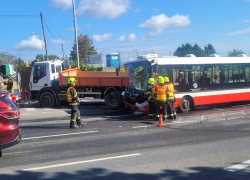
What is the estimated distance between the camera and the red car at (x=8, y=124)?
19.5 ft

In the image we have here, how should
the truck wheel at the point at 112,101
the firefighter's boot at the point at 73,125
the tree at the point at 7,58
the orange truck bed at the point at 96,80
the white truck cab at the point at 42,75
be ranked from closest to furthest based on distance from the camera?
the firefighter's boot at the point at 73,125, the truck wheel at the point at 112,101, the orange truck bed at the point at 96,80, the white truck cab at the point at 42,75, the tree at the point at 7,58

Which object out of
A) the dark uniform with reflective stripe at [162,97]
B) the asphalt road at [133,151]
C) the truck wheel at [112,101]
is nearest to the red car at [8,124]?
the asphalt road at [133,151]

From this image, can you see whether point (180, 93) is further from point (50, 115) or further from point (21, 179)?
point (21, 179)

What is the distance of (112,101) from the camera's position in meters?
15.0

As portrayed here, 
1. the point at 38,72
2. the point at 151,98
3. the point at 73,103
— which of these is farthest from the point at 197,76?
the point at 38,72

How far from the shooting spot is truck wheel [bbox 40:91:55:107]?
1634 cm

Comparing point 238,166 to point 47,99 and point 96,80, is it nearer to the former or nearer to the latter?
point 96,80

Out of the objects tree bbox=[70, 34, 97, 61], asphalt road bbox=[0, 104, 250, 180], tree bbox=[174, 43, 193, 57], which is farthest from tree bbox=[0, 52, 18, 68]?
asphalt road bbox=[0, 104, 250, 180]

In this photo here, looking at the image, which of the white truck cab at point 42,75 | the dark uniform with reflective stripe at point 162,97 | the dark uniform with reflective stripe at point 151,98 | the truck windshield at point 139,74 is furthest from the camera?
the white truck cab at point 42,75

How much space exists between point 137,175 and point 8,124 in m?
3.21

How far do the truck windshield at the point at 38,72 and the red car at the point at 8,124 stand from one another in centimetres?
1046

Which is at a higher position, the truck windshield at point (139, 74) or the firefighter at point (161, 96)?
the truck windshield at point (139, 74)

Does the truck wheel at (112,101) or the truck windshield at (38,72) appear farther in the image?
the truck windshield at (38,72)

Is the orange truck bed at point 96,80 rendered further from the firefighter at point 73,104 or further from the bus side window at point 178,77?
the firefighter at point 73,104
